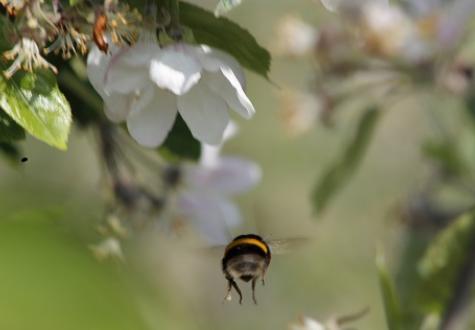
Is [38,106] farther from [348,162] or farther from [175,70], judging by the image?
[348,162]

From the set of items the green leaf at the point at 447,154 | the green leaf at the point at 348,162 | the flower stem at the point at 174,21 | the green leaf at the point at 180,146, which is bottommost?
the flower stem at the point at 174,21

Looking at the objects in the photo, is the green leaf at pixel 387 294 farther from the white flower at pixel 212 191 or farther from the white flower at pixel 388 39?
the white flower at pixel 388 39

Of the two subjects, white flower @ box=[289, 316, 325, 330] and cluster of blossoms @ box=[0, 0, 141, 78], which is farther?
white flower @ box=[289, 316, 325, 330]

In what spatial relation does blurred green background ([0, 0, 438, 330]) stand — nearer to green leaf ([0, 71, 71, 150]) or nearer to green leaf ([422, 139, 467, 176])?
green leaf ([422, 139, 467, 176])

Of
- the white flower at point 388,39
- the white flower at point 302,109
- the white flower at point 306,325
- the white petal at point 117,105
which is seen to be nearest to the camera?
the white petal at point 117,105

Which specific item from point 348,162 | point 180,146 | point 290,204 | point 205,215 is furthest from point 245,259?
point 290,204

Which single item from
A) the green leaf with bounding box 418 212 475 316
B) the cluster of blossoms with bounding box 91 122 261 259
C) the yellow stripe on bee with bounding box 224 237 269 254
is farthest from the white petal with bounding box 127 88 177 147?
the green leaf with bounding box 418 212 475 316

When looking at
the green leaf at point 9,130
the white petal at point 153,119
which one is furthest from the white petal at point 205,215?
the green leaf at point 9,130
